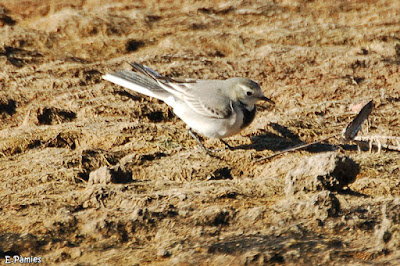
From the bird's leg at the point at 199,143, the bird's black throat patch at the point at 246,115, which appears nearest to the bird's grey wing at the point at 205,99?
the bird's black throat patch at the point at 246,115

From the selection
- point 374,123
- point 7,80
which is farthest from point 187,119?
point 7,80

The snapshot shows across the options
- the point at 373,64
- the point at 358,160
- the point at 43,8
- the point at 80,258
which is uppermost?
the point at 43,8

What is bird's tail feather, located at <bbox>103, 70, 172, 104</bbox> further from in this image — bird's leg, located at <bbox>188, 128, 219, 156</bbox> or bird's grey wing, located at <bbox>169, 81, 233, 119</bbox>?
bird's leg, located at <bbox>188, 128, 219, 156</bbox>

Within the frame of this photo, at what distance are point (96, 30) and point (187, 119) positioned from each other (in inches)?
172

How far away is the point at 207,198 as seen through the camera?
193 inches

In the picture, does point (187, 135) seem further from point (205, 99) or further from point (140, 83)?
point (140, 83)

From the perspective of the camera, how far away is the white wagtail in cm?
660

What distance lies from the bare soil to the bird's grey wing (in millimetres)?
483

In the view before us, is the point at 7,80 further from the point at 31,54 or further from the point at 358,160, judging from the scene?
the point at 358,160

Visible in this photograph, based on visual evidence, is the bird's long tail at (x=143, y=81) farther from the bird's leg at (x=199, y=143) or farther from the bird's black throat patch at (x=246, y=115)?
the bird's black throat patch at (x=246, y=115)

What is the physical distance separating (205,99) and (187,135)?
1.91 ft

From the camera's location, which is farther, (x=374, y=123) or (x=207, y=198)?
(x=374, y=123)

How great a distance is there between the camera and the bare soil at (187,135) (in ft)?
14.0

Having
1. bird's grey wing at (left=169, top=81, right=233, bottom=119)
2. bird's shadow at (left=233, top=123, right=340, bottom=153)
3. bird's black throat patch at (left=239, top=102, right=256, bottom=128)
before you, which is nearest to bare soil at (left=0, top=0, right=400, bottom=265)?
bird's shadow at (left=233, top=123, right=340, bottom=153)
